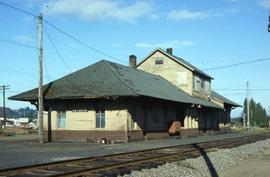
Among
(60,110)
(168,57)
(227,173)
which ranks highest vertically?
(168,57)

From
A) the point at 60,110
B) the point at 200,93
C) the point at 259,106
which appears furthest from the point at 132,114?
the point at 259,106

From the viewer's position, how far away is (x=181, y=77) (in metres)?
52.1

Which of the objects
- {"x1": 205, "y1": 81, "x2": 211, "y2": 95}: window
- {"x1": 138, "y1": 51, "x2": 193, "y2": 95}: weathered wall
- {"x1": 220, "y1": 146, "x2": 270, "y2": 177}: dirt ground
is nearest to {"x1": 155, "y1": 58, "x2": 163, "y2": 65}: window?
{"x1": 138, "y1": 51, "x2": 193, "y2": 95}: weathered wall

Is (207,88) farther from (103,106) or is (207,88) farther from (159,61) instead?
(103,106)

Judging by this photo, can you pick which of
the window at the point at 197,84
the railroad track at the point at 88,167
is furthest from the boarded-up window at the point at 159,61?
the railroad track at the point at 88,167

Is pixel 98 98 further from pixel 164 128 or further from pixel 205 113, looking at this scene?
pixel 205 113

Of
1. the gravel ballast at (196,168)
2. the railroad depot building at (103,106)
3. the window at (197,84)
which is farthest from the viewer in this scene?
the window at (197,84)

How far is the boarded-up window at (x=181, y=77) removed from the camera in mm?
51969

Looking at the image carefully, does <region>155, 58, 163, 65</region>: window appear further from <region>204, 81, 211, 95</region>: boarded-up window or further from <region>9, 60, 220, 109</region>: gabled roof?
<region>9, 60, 220, 109</region>: gabled roof

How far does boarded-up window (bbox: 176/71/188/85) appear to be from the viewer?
51969 mm

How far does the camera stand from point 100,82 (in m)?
35.5

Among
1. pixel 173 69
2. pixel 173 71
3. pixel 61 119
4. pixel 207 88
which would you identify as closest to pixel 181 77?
pixel 173 71

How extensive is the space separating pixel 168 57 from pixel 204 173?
3836 centimetres

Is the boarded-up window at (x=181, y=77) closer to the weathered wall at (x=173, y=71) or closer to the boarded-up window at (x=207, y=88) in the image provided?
the weathered wall at (x=173, y=71)
